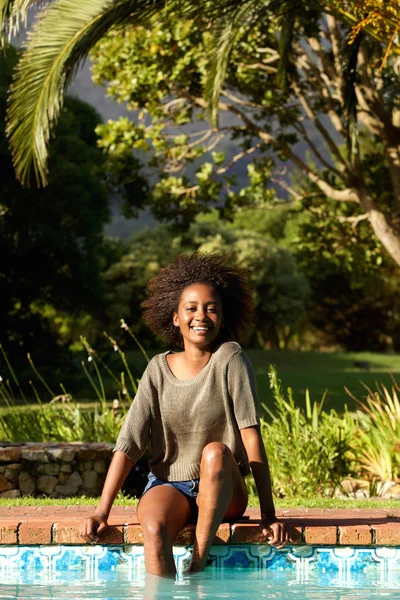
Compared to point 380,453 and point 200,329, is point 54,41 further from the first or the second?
point 200,329

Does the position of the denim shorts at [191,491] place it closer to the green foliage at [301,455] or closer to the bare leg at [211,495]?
the bare leg at [211,495]

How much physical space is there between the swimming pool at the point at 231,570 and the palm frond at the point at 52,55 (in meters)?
4.97

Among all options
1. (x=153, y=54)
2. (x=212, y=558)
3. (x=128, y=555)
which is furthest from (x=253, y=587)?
(x=153, y=54)

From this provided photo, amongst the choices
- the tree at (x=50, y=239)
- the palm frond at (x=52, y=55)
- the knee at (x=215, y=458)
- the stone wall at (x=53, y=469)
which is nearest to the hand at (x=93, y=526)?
the knee at (x=215, y=458)

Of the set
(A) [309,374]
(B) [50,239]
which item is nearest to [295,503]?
(B) [50,239]

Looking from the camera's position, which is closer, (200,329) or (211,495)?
(211,495)

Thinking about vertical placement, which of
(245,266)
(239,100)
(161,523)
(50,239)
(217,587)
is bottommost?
(217,587)

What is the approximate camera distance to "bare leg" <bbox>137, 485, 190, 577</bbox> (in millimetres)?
3889

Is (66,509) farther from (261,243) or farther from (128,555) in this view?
(261,243)

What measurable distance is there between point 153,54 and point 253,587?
32.6 ft

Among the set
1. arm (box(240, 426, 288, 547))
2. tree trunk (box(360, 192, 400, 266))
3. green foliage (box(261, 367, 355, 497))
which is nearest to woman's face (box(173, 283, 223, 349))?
arm (box(240, 426, 288, 547))

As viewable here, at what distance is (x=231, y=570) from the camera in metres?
4.30

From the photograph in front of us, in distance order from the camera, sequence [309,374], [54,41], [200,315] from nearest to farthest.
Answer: [200,315]
[54,41]
[309,374]

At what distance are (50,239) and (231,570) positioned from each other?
13.8m
